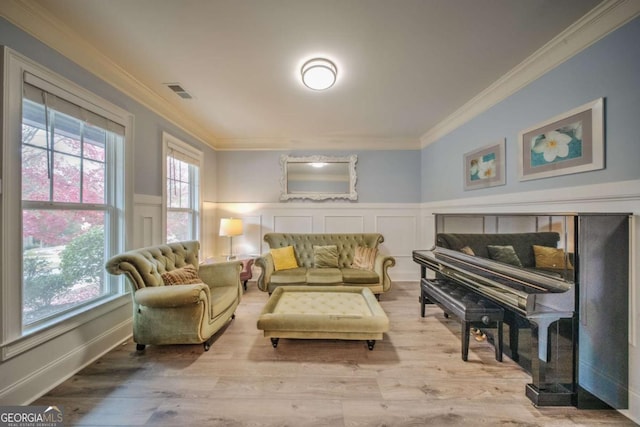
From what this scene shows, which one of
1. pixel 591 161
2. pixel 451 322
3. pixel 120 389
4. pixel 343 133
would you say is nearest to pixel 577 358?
pixel 451 322

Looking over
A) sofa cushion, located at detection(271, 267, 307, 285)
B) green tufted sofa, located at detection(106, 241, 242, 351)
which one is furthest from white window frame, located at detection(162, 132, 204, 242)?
sofa cushion, located at detection(271, 267, 307, 285)

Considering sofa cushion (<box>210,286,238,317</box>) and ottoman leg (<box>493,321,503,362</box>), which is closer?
ottoman leg (<box>493,321,503,362</box>)

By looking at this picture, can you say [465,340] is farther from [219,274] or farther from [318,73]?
[318,73]

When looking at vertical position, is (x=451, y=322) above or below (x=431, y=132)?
below

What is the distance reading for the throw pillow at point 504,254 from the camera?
71.5 inches

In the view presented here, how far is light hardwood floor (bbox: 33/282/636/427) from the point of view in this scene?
141cm

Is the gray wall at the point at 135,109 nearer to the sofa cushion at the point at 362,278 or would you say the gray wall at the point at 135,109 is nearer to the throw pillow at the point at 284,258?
the throw pillow at the point at 284,258

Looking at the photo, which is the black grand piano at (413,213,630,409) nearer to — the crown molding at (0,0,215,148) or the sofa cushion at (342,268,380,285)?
the sofa cushion at (342,268,380,285)

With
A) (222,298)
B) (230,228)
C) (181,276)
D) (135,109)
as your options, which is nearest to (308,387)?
(222,298)

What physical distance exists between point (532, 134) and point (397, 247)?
2.60m

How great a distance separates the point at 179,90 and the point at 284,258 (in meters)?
2.55

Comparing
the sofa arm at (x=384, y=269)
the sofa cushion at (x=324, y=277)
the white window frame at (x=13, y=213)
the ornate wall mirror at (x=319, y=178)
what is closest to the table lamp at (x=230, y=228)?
the ornate wall mirror at (x=319, y=178)

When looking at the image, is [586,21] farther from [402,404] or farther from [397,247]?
[397,247]

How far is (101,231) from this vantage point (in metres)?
2.21
